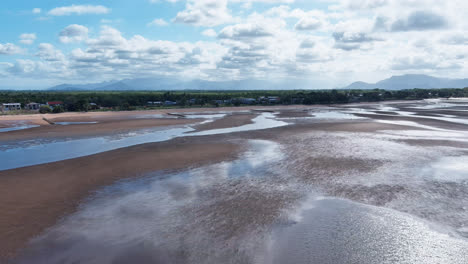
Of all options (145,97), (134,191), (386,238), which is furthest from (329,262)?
(145,97)

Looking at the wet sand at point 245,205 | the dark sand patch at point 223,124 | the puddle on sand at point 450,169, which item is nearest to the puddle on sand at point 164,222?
the wet sand at point 245,205

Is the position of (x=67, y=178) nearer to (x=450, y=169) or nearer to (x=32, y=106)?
(x=450, y=169)

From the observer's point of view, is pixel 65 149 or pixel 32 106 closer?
pixel 65 149

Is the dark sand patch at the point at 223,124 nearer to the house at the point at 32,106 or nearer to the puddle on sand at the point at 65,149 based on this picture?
the puddle on sand at the point at 65,149

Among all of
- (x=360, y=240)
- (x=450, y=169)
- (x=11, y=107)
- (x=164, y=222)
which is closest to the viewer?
(x=360, y=240)

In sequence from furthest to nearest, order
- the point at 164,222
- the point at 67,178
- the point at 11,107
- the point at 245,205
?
the point at 11,107 → the point at 67,178 → the point at 245,205 → the point at 164,222

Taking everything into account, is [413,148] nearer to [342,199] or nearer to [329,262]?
[342,199]

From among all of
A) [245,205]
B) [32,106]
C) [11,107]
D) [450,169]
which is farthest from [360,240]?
[11,107]
